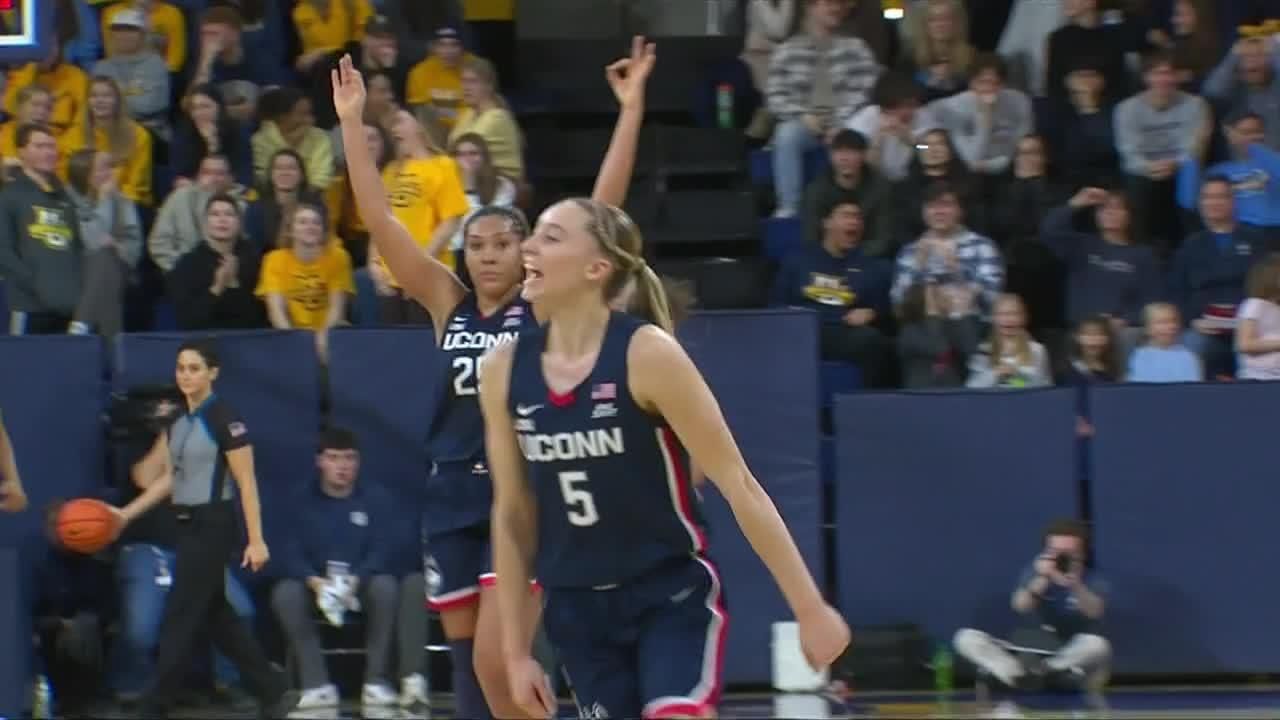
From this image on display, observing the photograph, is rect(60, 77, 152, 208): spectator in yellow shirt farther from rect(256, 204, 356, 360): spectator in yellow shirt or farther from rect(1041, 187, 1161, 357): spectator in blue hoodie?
rect(1041, 187, 1161, 357): spectator in blue hoodie

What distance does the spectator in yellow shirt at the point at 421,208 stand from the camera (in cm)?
1195

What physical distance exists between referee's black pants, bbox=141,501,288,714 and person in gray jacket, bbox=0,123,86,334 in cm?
194

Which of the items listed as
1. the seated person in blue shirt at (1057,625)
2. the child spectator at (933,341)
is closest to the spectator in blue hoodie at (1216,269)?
the child spectator at (933,341)

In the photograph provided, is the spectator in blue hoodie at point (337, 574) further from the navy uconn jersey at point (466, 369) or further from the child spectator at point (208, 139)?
the navy uconn jersey at point (466, 369)

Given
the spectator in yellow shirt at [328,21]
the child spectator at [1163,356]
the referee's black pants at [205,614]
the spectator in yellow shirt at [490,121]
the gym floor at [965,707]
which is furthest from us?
the spectator in yellow shirt at [328,21]

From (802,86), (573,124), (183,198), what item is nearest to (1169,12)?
(802,86)

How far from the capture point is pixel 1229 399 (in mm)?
11023

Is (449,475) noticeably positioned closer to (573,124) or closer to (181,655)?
(181,655)

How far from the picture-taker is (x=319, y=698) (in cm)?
1070

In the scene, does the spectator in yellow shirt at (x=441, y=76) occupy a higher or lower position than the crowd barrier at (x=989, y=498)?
higher

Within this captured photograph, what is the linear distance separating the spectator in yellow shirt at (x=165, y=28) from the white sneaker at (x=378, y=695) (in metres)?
4.95

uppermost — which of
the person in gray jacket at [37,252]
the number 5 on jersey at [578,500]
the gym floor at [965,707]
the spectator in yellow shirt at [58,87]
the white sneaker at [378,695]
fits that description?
the spectator in yellow shirt at [58,87]

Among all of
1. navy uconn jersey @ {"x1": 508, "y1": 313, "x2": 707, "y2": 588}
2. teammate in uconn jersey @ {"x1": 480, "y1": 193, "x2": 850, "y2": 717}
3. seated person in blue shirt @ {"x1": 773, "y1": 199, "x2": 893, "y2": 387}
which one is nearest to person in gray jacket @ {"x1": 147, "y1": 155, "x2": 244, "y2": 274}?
seated person in blue shirt @ {"x1": 773, "y1": 199, "x2": 893, "y2": 387}

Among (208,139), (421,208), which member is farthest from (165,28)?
(421,208)
